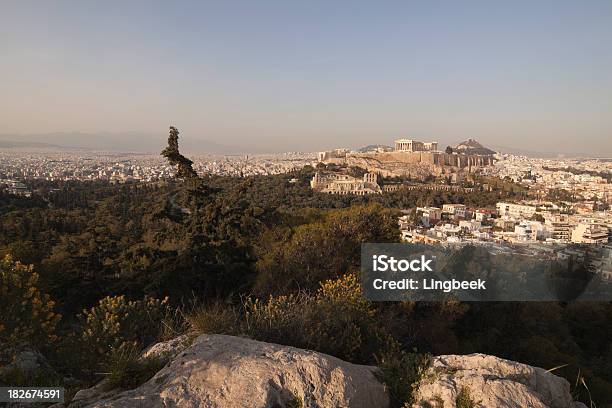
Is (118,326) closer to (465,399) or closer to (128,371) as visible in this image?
(128,371)

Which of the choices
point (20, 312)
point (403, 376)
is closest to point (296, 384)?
point (403, 376)

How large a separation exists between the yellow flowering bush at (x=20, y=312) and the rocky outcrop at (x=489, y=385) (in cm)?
332

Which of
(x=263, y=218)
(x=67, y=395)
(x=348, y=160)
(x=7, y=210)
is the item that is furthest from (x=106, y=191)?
(x=348, y=160)

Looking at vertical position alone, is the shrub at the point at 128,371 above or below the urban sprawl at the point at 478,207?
above

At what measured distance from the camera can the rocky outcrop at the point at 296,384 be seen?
2371 mm

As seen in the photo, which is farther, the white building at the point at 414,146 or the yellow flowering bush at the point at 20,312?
the white building at the point at 414,146

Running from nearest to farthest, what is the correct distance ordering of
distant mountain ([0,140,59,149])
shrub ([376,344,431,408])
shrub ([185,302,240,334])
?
shrub ([376,344,431,408]) → shrub ([185,302,240,334]) → distant mountain ([0,140,59,149])

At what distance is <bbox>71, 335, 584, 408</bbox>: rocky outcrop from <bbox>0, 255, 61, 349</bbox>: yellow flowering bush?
53.5 inches

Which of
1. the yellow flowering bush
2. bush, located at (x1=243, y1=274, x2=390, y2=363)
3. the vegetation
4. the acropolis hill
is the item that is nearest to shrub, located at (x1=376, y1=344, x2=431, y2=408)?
the vegetation

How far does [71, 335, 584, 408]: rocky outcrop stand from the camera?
2371mm

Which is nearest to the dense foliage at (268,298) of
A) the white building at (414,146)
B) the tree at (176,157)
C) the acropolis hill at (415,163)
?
the tree at (176,157)

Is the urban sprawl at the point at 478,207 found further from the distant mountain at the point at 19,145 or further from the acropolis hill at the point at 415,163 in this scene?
the distant mountain at the point at 19,145

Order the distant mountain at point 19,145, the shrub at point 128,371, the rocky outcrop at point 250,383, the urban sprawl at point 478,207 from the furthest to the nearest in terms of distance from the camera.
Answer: the distant mountain at point 19,145, the urban sprawl at point 478,207, the shrub at point 128,371, the rocky outcrop at point 250,383

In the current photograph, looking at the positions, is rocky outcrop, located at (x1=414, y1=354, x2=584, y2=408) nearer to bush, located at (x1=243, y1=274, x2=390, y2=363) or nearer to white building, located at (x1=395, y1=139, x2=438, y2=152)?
bush, located at (x1=243, y1=274, x2=390, y2=363)
